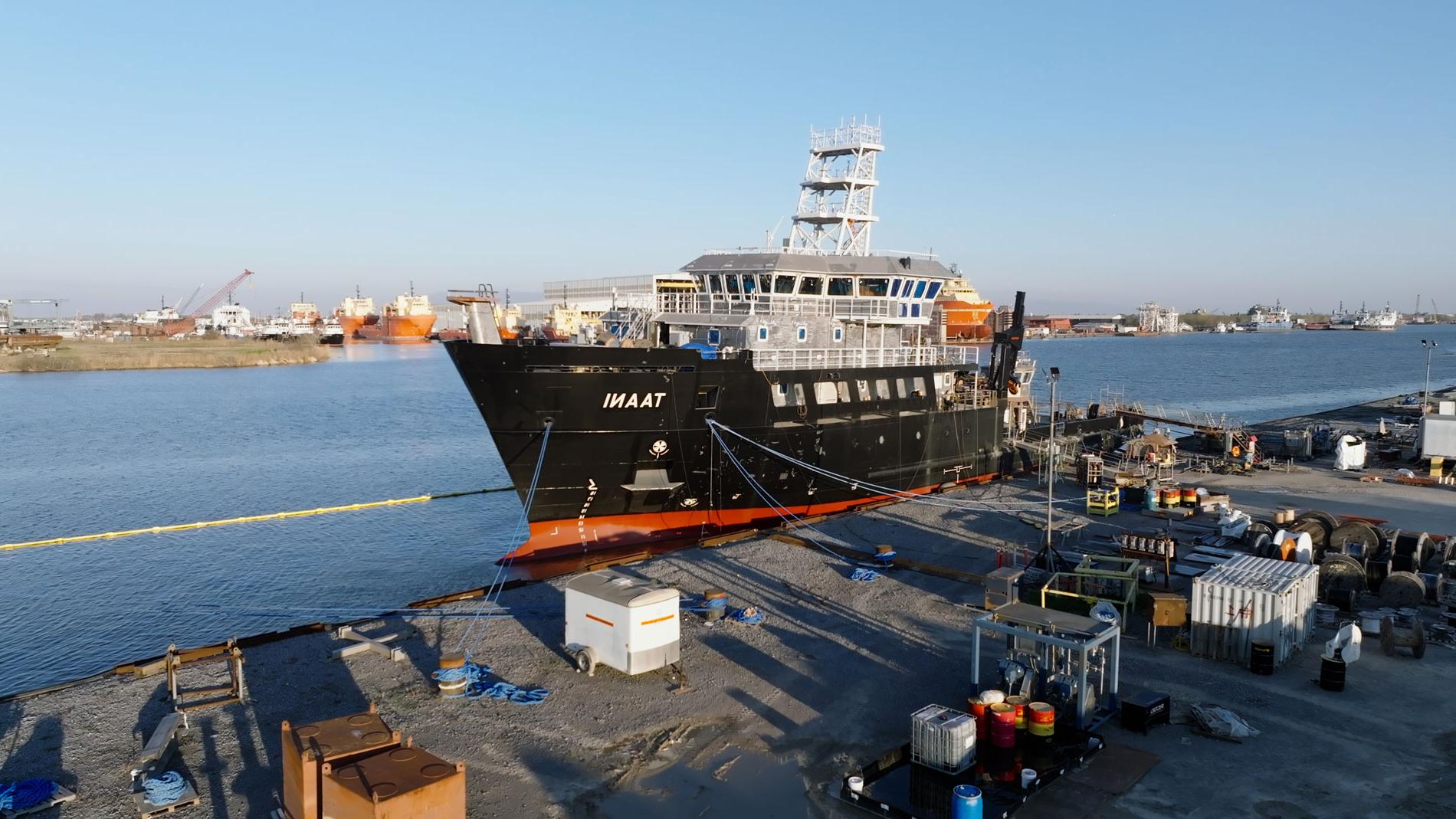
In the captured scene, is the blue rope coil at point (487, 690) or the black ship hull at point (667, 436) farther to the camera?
the black ship hull at point (667, 436)

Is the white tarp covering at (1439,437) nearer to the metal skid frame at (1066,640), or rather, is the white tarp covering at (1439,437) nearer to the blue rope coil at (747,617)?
the metal skid frame at (1066,640)

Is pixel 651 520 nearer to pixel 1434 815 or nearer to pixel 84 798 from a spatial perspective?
pixel 84 798

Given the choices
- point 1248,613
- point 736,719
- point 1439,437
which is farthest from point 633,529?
point 1439,437

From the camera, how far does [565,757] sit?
1148 centimetres

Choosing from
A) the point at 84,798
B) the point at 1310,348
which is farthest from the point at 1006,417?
the point at 1310,348

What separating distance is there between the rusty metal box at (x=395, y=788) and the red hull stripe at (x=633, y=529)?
51.3 ft

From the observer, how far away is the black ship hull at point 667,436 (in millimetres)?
22656

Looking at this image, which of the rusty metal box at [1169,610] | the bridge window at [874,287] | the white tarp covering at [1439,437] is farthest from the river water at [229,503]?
the white tarp covering at [1439,437]

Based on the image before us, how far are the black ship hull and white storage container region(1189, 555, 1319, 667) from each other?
13.3 meters

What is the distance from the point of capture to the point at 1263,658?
45.5ft

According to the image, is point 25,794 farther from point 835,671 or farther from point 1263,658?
point 1263,658

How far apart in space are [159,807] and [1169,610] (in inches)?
598

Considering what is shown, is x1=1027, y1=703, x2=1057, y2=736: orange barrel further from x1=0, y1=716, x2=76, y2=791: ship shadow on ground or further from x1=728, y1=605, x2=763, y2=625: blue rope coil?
x1=0, y1=716, x2=76, y2=791: ship shadow on ground

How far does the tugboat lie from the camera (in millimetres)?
22984
